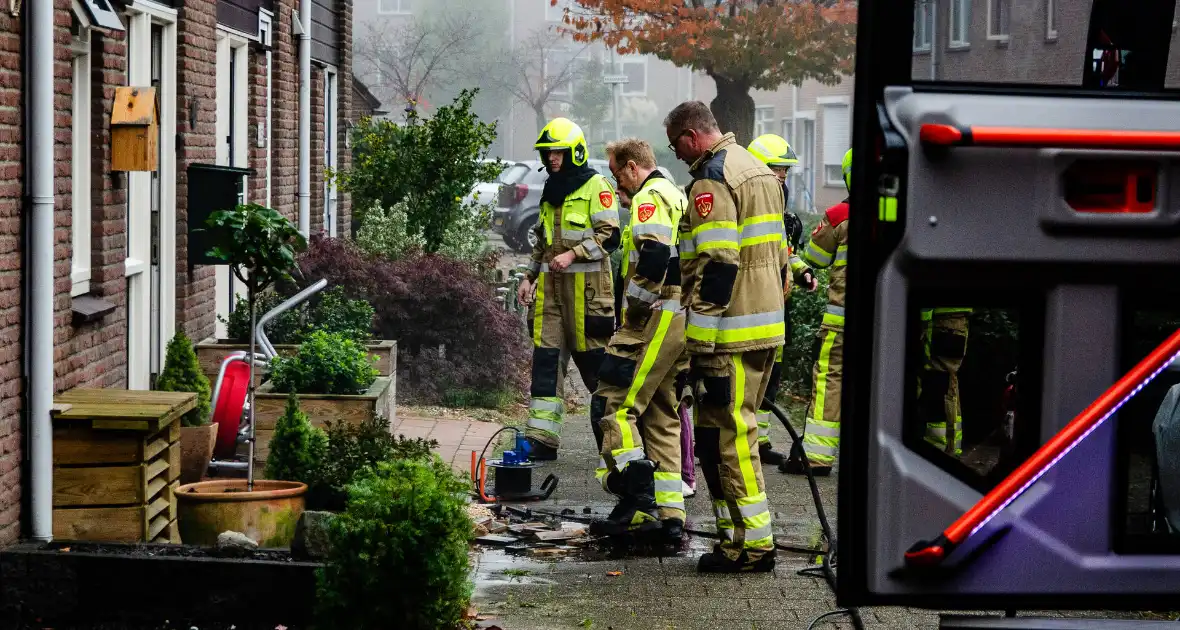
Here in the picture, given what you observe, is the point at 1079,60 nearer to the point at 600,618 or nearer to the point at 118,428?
the point at 600,618

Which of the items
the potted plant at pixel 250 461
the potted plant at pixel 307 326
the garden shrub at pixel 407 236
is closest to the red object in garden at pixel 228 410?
the potted plant at pixel 307 326

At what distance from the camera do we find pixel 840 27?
31156mm

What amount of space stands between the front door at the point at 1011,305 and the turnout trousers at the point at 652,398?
4325mm

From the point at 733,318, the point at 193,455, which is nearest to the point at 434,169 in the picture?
the point at 193,455

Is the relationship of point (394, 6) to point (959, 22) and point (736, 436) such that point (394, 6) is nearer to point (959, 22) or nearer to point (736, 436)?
point (736, 436)

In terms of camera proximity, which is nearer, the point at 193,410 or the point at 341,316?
the point at 193,410

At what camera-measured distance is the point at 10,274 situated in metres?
6.25

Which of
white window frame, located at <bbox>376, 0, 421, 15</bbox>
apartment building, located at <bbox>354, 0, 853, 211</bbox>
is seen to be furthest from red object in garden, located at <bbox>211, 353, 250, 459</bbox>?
white window frame, located at <bbox>376, 0, 421, 15</bbox>

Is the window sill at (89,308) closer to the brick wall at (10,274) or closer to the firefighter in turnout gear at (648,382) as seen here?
the brick wall at (10,274)

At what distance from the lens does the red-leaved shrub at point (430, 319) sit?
41.4ft

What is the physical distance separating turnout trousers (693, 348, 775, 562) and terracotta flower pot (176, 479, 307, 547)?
6.05 ft

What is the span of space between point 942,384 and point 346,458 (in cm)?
434

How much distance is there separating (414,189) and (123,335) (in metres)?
6.41

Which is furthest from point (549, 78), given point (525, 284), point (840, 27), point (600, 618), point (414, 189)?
point (600, 618)
